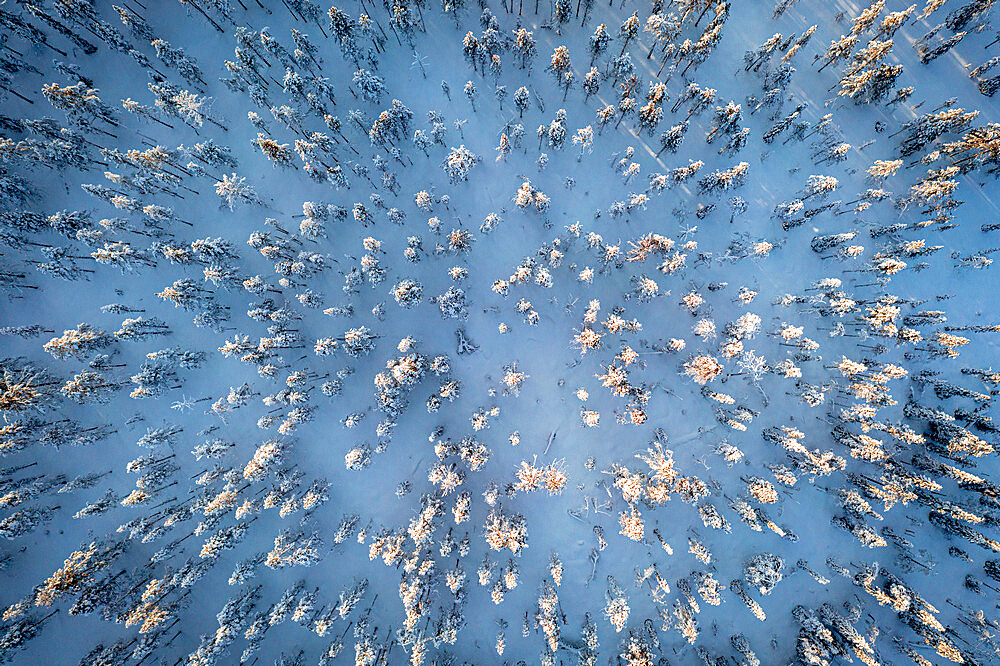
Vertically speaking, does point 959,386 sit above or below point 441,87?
below

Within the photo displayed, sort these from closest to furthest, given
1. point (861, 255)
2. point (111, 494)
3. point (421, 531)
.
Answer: point (421, 531)
point (111, 494)
point (861, 255)

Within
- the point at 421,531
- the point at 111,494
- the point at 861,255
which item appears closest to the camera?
the point at 421,531

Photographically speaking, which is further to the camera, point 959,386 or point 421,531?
point 959,386

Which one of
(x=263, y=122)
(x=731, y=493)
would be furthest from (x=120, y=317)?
(x=731, y=493)

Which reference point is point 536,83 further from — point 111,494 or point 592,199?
point 111,494

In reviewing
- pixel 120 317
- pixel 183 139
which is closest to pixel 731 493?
pixel 120 317

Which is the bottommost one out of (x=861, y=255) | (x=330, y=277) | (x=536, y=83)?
(x=861, y=255)

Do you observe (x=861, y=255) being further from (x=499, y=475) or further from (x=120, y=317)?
(x=120, y=317)
